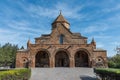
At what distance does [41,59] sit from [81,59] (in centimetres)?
1035

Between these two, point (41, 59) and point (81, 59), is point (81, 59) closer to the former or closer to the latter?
point (81, 59)

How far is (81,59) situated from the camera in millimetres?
44656

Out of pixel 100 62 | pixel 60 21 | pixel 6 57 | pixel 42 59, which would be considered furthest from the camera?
pixel 6 57

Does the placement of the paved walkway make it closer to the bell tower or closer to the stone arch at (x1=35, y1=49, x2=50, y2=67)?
the stone arch at (x1=35, y1=49, x2=50, y2=67)

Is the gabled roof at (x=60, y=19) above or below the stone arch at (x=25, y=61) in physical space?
above

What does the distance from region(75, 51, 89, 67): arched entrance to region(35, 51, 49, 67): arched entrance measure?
7690 millimetres

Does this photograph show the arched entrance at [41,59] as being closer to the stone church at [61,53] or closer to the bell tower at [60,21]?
the stone church at [61,53]

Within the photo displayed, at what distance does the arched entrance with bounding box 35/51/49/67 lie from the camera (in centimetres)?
4428

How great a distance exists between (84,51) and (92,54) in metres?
2.12

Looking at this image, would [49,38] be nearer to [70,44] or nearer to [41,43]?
[41,43]

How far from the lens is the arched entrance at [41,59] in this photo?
44281 millimetres

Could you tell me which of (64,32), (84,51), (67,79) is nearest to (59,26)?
(64,32)

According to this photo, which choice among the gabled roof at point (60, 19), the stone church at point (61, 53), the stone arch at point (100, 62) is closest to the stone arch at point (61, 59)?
the stone church at point (61, 53)

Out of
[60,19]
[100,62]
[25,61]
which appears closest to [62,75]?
[25,61]
